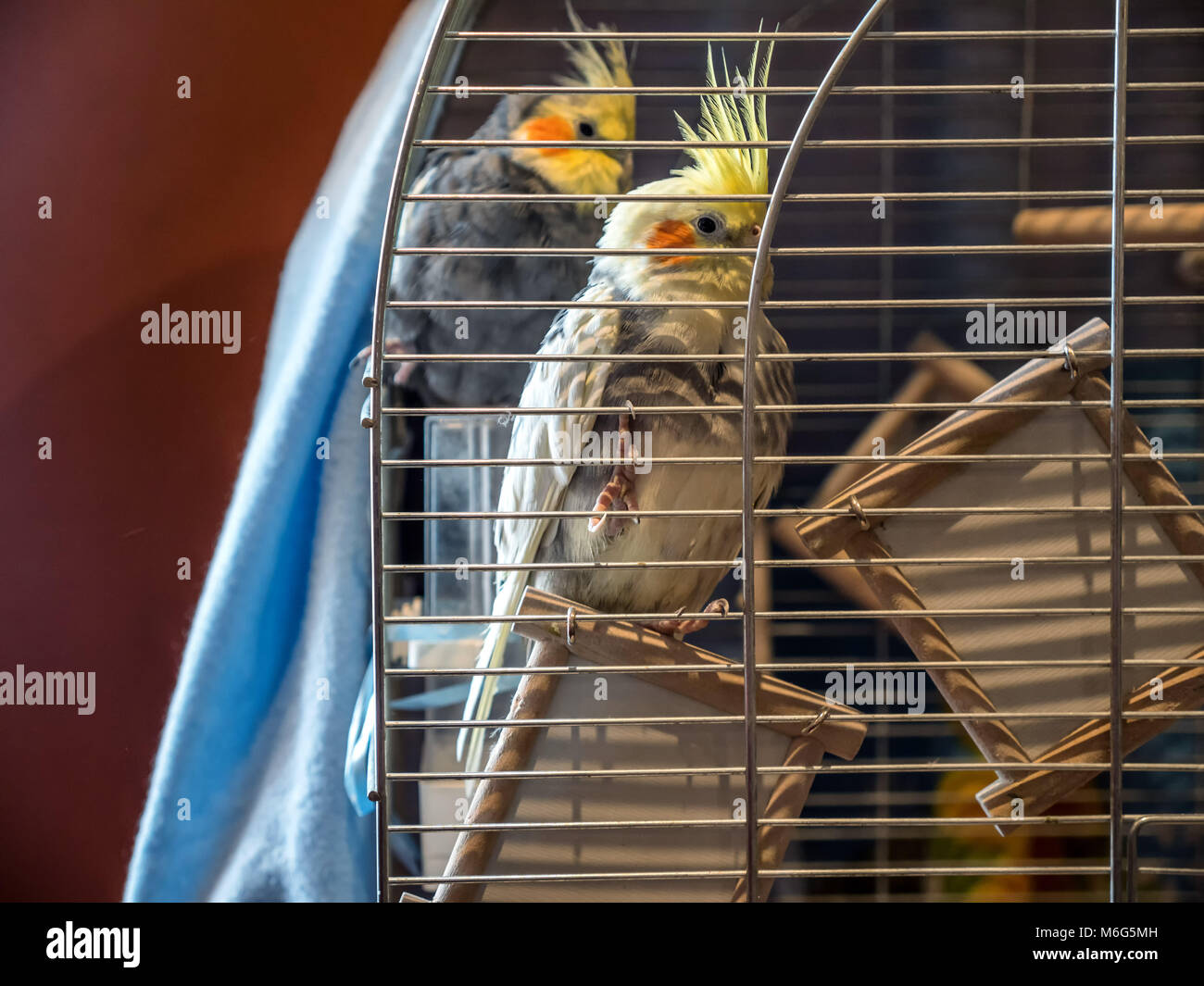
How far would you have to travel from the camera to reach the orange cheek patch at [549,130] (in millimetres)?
1069

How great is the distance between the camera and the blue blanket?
120cm

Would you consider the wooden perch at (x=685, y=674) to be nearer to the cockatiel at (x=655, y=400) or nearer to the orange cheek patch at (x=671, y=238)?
the cockatiel at (x=655, y=400)

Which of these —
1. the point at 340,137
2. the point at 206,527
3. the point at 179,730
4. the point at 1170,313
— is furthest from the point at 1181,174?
the point at 179,730

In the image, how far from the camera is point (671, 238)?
904mm

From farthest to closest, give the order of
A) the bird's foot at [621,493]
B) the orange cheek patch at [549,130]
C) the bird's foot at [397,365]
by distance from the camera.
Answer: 1. the bird's foot at [397,365]
2. the orange cheek patch at [549,130]
3. the bird's foot at [621,493]

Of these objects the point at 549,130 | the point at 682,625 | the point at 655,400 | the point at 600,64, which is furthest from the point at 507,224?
the point at 682,625

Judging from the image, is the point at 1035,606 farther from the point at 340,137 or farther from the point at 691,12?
the point at 340,137

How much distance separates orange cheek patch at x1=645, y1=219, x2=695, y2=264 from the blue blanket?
0.47 m

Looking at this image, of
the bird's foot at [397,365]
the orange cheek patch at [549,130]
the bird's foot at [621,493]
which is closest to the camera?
the bird's foot at [621,493]

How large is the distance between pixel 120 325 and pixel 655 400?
0.83m

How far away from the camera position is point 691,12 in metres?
1.21

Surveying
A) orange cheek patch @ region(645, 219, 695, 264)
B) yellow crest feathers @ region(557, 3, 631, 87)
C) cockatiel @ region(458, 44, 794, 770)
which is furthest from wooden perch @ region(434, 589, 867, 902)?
yellow crest feathers @ region(557, 3, 631, 87)

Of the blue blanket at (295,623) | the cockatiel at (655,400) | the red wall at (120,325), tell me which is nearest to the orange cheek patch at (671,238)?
the cockatiel at (655,400)

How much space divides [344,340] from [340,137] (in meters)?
0.29
